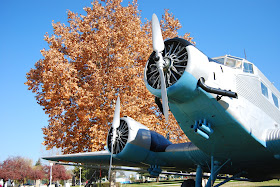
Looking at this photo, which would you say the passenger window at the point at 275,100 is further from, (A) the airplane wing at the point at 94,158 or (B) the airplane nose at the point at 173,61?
(A) the airplane wing at the point at 94,158

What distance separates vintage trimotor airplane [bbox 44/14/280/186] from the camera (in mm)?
6121

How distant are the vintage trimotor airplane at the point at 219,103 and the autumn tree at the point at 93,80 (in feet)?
23.3

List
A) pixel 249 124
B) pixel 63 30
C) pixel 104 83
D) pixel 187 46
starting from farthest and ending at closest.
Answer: pixel 63 30 < pixel 104 83 < pixel 249 124 < pixel 187 46

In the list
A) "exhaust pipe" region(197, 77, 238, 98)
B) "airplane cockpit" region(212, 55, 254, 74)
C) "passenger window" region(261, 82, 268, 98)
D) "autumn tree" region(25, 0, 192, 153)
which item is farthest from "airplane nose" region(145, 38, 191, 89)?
"autumn tree" region(25, 0, 192, 153)

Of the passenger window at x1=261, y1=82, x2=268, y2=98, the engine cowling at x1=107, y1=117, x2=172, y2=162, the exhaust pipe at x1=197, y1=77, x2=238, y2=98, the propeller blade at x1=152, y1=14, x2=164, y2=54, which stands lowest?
the engine cowling at x1=107, y1=117, x2=172, y2=162

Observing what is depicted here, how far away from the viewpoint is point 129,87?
16156 mm

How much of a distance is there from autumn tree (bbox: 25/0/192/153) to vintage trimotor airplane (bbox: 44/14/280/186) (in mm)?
7110

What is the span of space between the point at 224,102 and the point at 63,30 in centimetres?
1372

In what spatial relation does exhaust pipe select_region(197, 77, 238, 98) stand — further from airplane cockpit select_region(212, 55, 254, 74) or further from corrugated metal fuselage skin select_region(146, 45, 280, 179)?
airplane cockpit select_region(212, 55, 254, 74)

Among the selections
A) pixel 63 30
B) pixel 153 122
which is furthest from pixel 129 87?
pixel 63 30

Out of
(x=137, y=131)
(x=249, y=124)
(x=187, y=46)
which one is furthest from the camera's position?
(x=137, y=131)

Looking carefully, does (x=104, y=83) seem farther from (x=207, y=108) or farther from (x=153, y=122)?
(x=207, y=108)

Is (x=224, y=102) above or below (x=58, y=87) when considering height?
below

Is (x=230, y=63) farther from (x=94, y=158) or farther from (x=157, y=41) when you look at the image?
(x=94, y=158)
